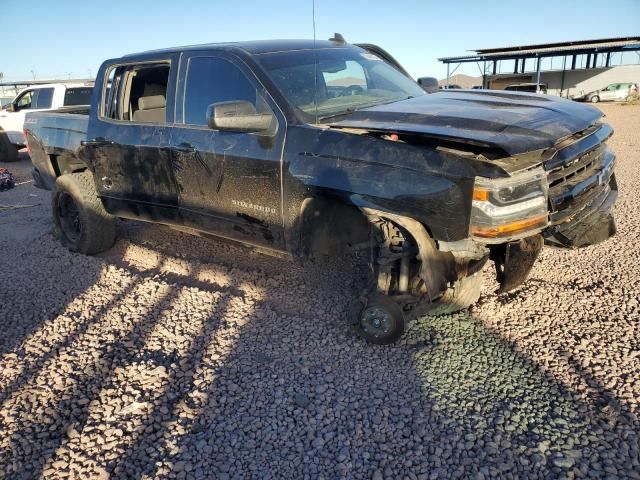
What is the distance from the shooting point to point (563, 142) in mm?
2887

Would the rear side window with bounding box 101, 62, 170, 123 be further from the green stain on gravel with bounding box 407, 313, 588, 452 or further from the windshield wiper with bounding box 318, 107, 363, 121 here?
the green stain on gravel with bounding box 407, 313, 588, 452

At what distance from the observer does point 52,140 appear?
17.4 feet

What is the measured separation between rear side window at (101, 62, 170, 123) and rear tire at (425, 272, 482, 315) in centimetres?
298

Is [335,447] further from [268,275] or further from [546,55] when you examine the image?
[546,55]

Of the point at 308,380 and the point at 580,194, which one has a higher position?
the point at 580,194

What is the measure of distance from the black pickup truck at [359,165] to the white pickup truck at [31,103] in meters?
7.27

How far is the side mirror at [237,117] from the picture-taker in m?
3.12

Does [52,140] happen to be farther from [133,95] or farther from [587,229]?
[587,229]

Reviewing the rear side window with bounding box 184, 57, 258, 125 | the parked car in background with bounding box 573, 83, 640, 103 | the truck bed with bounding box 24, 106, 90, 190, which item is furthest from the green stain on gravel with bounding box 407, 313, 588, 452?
the parked car in background with bounding box 573, 83, 640, 103

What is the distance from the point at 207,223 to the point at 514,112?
93.1 inches

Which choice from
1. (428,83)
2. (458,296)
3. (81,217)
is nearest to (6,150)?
(81,217)

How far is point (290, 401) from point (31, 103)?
11.8 m

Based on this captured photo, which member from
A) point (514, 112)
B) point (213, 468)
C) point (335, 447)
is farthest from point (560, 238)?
point (213, 468)

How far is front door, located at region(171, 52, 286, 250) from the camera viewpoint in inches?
135
